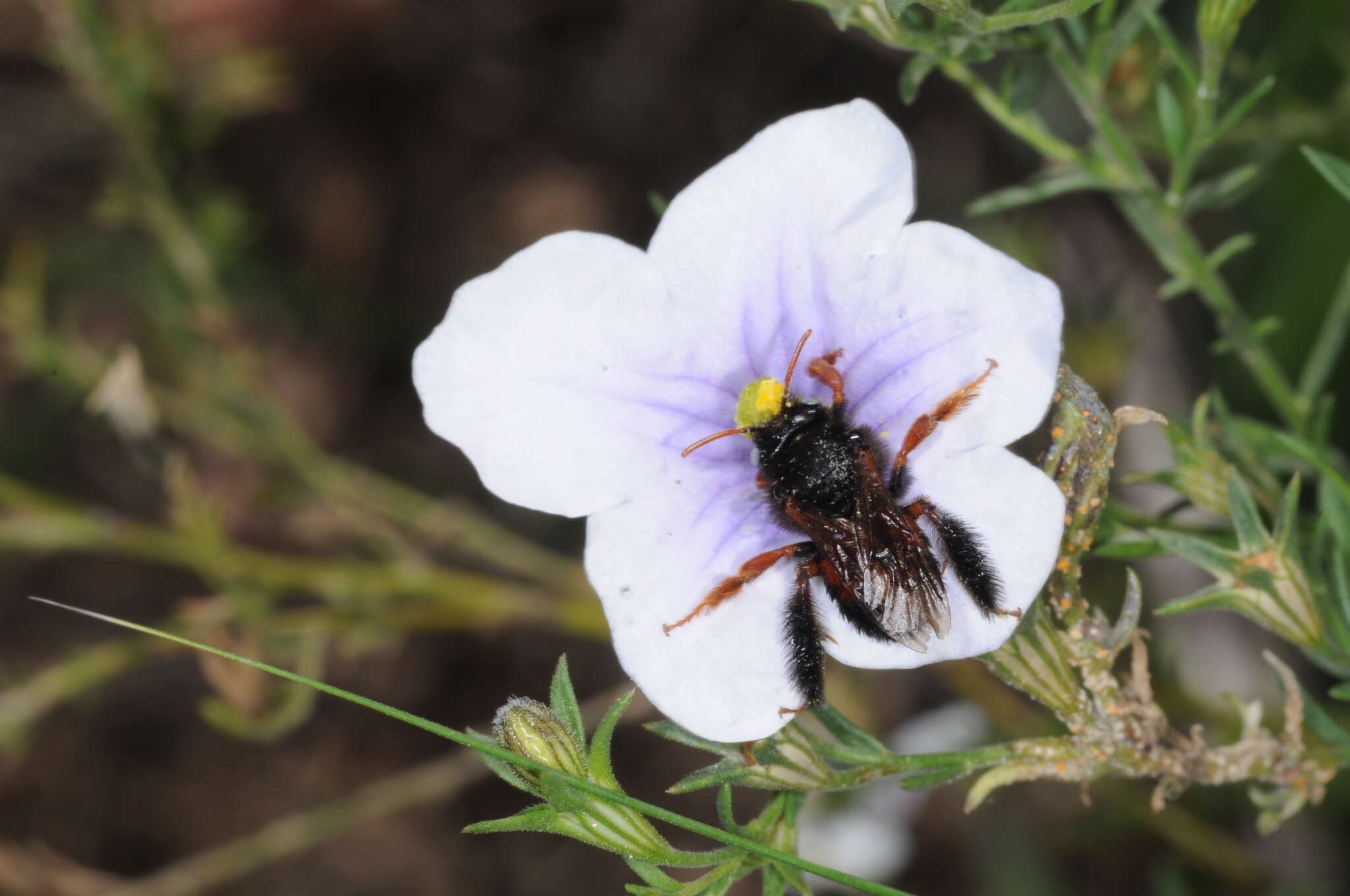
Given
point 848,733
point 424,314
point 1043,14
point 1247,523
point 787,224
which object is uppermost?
point 1043,14

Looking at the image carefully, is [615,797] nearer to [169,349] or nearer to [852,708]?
[852,708]

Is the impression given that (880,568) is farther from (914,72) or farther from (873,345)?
(914,72)

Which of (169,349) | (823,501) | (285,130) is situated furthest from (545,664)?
(823,501)

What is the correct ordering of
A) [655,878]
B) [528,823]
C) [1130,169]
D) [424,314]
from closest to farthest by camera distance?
[528,823], [655,878], [1130,169], [424,314]

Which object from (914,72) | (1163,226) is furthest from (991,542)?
(1163,226)

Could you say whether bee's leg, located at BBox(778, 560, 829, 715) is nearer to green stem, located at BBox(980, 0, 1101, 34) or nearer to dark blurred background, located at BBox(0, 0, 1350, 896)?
green stem, located at BBox(980, 0, 1101, 34)

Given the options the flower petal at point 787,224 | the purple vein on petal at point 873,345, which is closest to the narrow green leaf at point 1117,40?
the flower petal at point 787,224
